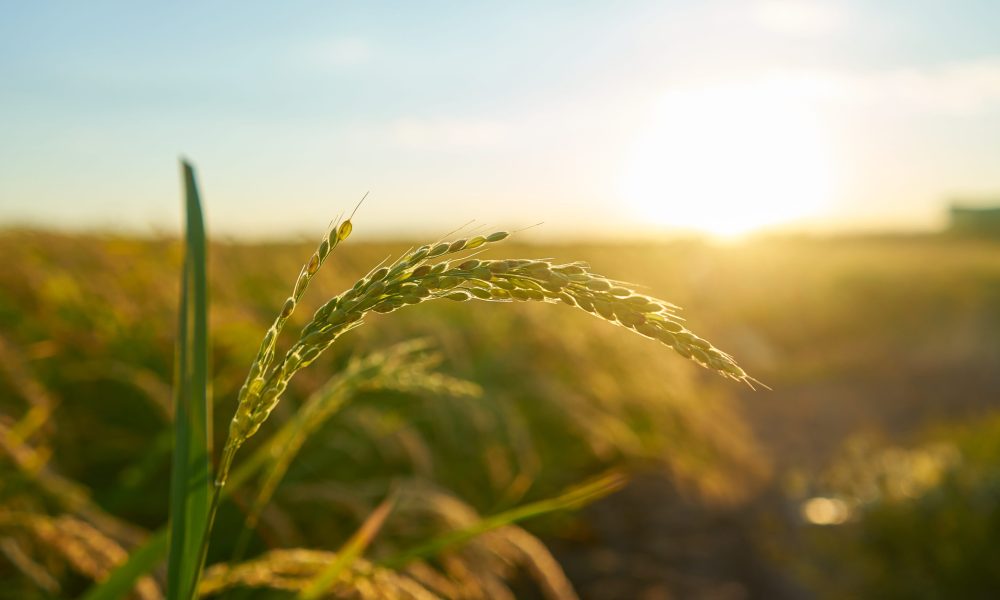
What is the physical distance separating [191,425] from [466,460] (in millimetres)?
3191

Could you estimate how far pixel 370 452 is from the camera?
4.06 m

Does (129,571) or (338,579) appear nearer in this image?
(129,571)

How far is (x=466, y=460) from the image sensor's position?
172 inches

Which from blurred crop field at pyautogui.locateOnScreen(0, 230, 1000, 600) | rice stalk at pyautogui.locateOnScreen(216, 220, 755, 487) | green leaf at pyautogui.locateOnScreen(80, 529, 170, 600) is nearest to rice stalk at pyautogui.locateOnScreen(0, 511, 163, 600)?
blurred crop field at pyautogui.locateOnScreen(0, 230, 1000, 600)

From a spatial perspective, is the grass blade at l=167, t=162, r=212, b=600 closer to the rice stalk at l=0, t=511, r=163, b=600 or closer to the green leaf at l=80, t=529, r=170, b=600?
the green leaf at l=80, t=529, r=170, b=600

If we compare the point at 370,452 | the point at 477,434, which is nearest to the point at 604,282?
the point at 370,452

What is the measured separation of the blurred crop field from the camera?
2871 millimetres

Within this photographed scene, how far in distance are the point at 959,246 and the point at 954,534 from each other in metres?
28.3

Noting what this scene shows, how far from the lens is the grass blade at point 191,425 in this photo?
3.49 ft

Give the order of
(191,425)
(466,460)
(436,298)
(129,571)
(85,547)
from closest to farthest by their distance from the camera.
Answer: (436,298), (191,425), (129,571), (85,547), (466,460)

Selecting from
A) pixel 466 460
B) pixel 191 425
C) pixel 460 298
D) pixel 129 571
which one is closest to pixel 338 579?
pixel 129 571

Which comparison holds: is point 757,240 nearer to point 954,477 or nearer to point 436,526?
point 954,477

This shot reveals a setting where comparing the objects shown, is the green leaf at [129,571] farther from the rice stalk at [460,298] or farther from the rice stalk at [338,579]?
the rice stalk at [460,298]

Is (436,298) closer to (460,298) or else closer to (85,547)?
(460,298)
